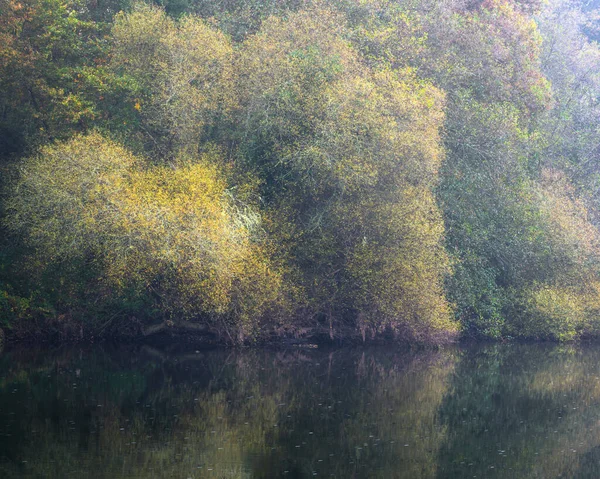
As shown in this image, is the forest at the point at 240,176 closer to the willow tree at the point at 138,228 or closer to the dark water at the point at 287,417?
the willow tree at the point at 138,228

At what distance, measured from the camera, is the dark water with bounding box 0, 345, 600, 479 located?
13477mm

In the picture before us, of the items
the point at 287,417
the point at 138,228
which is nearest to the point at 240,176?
the point at 138,228

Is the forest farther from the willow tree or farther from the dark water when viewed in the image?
the dark water

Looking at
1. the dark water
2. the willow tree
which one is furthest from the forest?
the dark water

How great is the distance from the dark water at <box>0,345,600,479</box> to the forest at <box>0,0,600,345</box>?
2.32 m

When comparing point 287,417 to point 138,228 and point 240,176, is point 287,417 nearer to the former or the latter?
A: point 138,228

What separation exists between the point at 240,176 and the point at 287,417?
42.2 ft

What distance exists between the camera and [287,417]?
56.6 feet

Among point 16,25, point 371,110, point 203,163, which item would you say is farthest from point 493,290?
point 16,25

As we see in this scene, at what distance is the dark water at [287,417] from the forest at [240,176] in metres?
2.32

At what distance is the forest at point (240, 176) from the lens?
25641 millimetres

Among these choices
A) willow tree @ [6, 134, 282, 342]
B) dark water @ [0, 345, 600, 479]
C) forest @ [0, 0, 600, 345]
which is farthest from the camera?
forest @ [0, 0, 600, 345]

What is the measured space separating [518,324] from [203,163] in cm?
1584

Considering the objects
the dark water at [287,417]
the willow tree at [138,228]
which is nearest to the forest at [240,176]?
the willow tree at [138,228]
